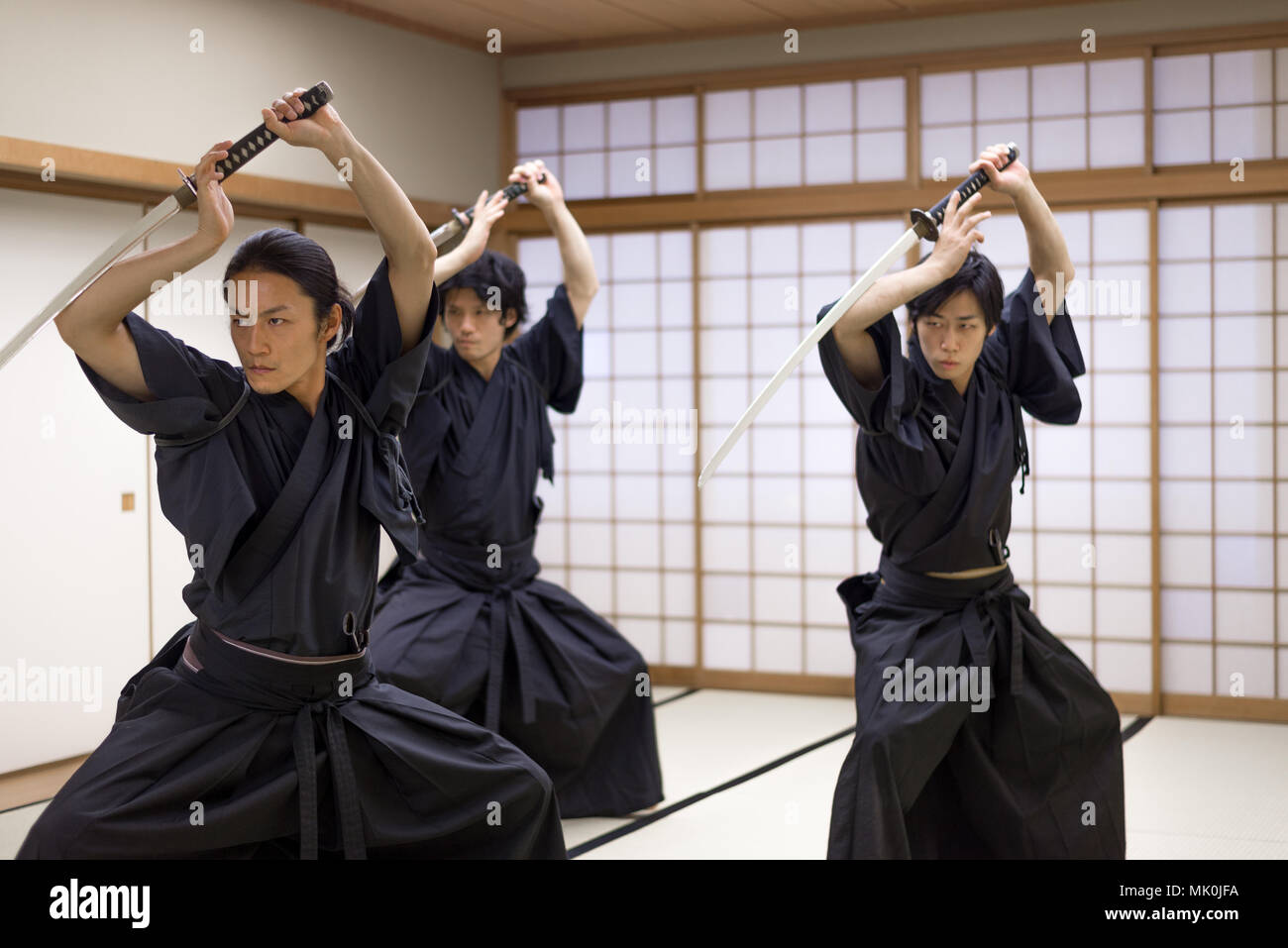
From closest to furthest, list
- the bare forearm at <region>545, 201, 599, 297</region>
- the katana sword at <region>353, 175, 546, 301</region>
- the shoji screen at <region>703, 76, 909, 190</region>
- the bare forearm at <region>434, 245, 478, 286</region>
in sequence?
the katana sword at <region>353, 175, 546, 301</region> < the bare forearm at <region>434, 245, 478, 286</region> < the bare forearm at <region>545, 201, 599, 297</region> < the shoji screen at <region>703, 76, 909, 190</region>

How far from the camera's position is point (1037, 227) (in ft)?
11.3

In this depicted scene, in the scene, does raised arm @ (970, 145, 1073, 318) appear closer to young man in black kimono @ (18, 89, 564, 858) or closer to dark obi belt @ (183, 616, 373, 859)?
young man in black kimono @ (18, 89, 564, 858)

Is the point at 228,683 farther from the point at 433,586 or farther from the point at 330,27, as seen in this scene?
the point at 330,27

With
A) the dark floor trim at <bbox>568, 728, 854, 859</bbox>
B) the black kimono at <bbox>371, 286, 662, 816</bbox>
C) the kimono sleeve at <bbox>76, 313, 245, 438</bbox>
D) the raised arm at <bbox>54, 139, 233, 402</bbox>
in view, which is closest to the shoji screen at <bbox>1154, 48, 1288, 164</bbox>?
the dark floor trim at <bbox>568, 728, 854, 859</bbox>

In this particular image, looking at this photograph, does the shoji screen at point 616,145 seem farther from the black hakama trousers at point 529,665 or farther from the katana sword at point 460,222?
the black hakama trousers at point 529,665

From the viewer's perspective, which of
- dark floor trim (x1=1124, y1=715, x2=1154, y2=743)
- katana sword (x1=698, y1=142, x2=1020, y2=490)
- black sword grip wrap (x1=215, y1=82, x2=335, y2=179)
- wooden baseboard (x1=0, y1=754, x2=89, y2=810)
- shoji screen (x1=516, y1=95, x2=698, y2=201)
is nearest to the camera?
black sword grip wrap (x1=215, y1=82, x2=335, y2=179)

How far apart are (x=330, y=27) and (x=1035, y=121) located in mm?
2980

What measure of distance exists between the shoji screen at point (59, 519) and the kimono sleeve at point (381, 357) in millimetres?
2541

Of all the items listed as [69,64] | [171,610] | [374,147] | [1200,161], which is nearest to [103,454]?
[171,610]

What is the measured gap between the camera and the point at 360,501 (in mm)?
2604

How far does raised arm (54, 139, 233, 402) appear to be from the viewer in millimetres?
2381

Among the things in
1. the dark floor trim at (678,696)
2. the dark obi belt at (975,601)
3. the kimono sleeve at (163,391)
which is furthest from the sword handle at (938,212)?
the dark floor trim at (678,696)

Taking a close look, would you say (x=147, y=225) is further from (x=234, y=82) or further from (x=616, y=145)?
(x=616, y=145)

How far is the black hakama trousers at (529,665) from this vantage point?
4.34 metres
